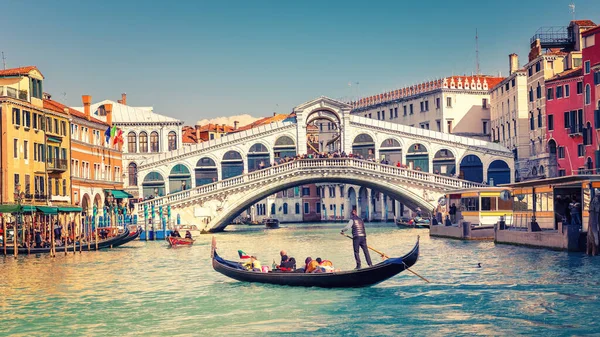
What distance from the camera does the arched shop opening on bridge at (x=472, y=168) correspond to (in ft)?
154

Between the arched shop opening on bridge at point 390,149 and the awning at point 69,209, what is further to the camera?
the arched shop opening on bridge at point 390,149

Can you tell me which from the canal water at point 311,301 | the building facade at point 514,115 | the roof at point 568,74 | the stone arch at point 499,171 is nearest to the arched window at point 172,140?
the building facade at point 514,115

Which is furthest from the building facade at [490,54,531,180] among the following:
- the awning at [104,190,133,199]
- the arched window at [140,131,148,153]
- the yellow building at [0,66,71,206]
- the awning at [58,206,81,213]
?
the awning at [58,206,81,213]

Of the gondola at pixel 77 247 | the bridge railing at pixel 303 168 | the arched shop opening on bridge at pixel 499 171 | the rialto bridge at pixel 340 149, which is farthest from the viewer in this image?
the rialto bridge at pixel 340 149

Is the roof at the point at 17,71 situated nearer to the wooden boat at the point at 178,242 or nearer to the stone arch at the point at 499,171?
the wooden boat at the point at 178,242

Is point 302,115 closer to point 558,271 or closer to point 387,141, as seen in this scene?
point 387,141

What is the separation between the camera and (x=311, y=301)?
1703cm

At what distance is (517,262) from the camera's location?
22.8 m

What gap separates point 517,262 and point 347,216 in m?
46.2

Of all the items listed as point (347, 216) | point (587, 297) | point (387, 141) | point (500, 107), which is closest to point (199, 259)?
point (587, 297)

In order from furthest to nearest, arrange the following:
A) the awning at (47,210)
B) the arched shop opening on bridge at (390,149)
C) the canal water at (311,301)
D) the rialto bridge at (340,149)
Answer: the arched shop opening on bridge at (390,149) < the rialto bridge at (340,149) < the awning at (47,210) < the canal water at (311,301)

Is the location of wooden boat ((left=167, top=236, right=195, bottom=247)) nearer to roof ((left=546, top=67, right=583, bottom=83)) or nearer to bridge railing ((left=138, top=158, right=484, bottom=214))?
bridge railing ((left=138, top=158, right=484, bottom=214))

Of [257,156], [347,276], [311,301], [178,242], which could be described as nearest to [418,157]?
[257,156]

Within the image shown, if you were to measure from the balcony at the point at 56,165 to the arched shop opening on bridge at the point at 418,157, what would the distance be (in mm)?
17976
